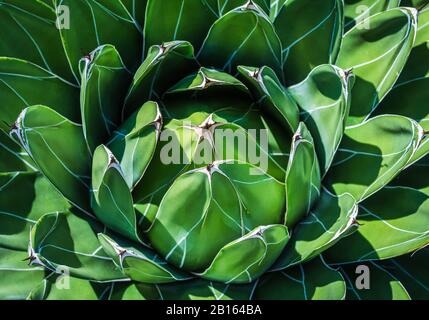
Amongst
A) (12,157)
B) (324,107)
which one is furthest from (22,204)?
(324,107)

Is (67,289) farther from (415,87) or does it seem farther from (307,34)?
(415,87)

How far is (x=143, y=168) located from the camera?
1.76 meters

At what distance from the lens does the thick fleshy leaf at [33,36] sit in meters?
1.90

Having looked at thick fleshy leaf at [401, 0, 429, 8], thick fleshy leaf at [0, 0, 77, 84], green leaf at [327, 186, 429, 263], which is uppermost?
thick fleshy leaf at [0, 0, 77, 84]

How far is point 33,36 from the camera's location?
1.94 metres

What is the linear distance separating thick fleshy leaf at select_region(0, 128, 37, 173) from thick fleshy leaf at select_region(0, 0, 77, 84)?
0.25 m

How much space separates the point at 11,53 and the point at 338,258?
1118 millimetres

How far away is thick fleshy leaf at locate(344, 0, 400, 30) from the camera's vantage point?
6.77 feet

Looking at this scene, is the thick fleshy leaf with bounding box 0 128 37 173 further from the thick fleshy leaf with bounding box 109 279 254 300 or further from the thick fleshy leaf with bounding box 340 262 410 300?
the thick fleshy leaf with bounding box 340 262 410 300

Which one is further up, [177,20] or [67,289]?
[177,20]

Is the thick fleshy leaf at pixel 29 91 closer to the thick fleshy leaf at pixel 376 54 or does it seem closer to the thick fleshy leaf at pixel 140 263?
the thick fleshy leaf at pixel 140 263

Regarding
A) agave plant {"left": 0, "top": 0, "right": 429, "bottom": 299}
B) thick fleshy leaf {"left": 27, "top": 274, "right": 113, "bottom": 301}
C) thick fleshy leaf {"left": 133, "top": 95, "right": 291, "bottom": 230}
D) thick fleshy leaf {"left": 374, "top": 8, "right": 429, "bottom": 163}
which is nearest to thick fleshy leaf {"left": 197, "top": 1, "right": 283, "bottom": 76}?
agave plant {"left": 0, "top": 0, "right": 429, "bottom": 299}

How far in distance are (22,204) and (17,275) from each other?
0.66 ft

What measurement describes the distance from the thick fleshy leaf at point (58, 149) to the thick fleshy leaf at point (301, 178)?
0.58m
